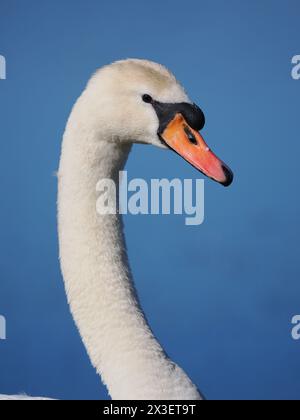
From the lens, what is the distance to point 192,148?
5.21ft

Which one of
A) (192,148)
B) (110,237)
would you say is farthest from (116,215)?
(192,148)

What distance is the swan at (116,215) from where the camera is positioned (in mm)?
1506

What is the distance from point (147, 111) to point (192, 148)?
13 cm

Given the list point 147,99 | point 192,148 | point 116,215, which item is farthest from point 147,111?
point 116,215

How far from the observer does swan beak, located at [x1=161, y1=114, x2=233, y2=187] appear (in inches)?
61.1

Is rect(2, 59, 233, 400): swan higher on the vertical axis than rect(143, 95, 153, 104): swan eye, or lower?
lower

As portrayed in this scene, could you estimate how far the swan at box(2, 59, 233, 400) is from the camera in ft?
4.94

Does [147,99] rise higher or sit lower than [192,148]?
higher

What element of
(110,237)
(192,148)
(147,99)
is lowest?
(110,237)

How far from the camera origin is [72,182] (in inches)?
61.4

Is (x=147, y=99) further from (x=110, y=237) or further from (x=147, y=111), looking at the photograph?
(x=110, y=237)
